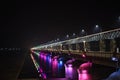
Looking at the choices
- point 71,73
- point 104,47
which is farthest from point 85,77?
point 71,73

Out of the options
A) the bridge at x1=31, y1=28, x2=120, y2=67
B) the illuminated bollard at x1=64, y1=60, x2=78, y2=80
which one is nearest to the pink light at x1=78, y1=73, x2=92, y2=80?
the illuminated bollard at x1=64, y1=60, x2=78, y2=80

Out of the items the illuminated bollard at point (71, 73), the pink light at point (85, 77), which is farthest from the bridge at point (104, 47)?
the illuminated bollard at point (71, 73)

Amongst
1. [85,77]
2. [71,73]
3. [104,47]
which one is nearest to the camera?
[85,77]

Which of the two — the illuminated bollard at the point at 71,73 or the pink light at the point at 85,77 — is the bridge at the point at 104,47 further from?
the illuminated bollard at the point at 71,73

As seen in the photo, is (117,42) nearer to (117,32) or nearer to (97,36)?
(117,32)

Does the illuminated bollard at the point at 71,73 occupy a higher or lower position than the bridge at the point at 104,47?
lower

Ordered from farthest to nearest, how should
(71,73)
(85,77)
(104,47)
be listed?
1. (71,73)
2. (104,47)
3. (85,77)

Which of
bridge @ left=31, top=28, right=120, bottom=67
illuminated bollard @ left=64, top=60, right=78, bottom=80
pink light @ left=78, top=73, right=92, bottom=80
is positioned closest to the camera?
bridge @ left=31, top=28, right=120, bottom=67

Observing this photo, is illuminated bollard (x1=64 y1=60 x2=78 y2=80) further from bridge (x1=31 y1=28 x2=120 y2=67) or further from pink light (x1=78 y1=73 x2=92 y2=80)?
bridge (x1=31 y1=28 x2=120 y2=67)

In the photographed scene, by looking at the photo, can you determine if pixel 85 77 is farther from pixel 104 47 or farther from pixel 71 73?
pixel 71 73

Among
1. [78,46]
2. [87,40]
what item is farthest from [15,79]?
[78,46]

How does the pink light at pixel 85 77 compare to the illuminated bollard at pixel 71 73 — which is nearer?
the pink light at pixel 85 77

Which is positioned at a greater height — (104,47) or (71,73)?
(104,47)

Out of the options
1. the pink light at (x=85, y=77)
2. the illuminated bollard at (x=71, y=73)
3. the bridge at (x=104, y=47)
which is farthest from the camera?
the illuminated bollard at (x=71, y=73)
